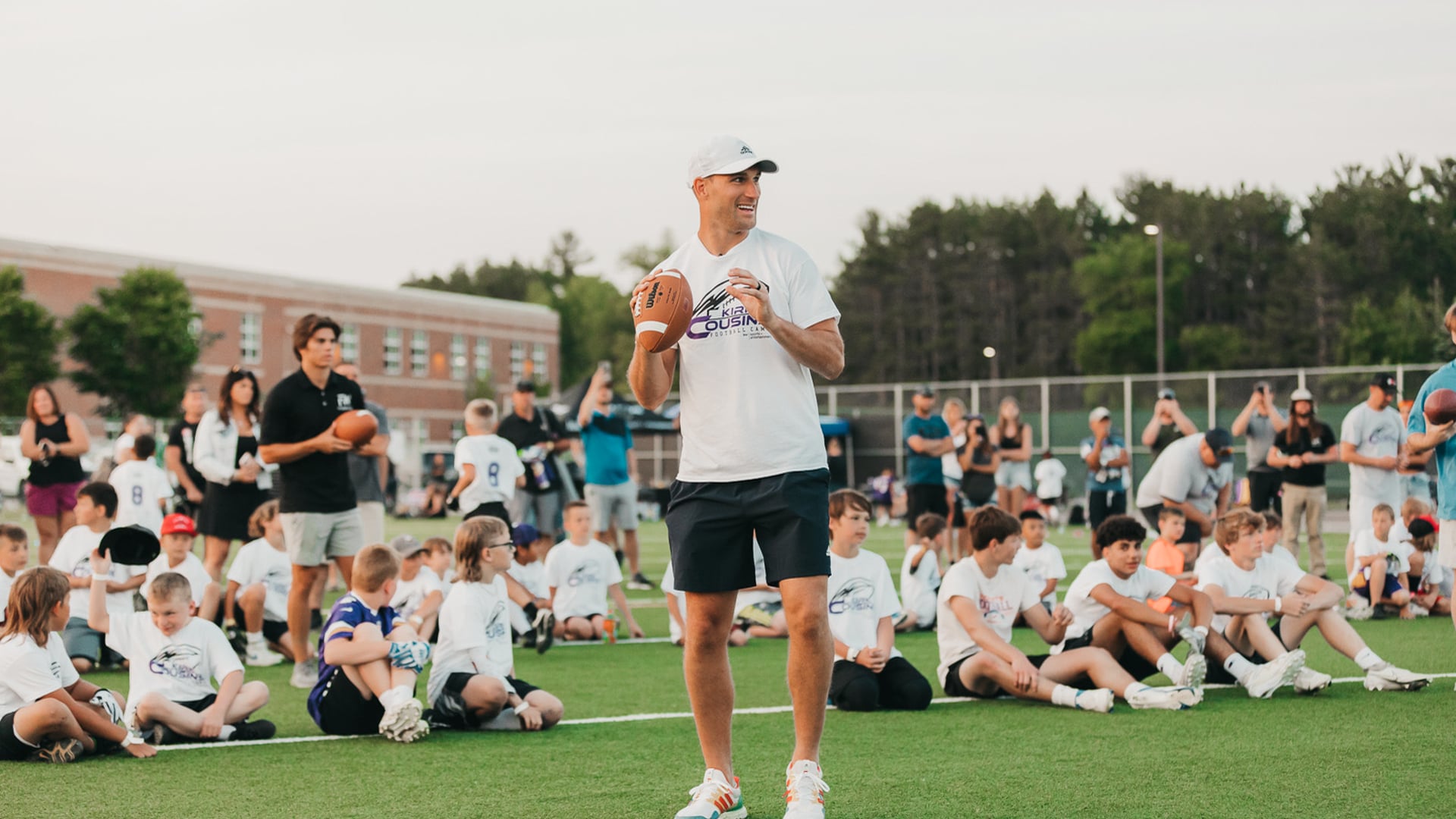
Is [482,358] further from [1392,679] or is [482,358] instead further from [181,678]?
[1392,679]

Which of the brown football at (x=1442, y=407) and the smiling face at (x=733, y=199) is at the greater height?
the smiling face at (x=733, y=199)

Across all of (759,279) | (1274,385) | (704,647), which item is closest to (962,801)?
(704,647)

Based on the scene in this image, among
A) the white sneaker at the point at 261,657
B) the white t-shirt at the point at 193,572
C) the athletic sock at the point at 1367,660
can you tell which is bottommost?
the white sneaker at the point at 261,657

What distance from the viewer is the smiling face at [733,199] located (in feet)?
15.8

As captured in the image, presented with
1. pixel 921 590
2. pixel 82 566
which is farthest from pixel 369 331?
pixel 82 566

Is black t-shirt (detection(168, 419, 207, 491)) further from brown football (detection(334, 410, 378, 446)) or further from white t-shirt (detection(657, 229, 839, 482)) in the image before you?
white t-shirt (detection(657, 229, 839, 482))

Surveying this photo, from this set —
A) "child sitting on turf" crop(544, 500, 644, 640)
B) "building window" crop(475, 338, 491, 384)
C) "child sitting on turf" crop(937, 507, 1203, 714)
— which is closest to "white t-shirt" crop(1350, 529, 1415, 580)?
"child sitting on turf" crop(937, 507, 1203, 714)

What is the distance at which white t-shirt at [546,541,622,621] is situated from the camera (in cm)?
1134

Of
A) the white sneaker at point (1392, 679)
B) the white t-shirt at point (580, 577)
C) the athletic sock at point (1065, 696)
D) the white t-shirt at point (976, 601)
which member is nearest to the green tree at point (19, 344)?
the white t-shirt at point (580, 577)

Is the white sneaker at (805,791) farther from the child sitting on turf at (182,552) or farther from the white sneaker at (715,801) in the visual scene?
the child sitting on turf at (182,552)

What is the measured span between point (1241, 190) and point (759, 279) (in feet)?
250

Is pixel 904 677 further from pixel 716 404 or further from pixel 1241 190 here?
pixel 1241 190

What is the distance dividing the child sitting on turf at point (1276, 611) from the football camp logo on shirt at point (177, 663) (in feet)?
17.7

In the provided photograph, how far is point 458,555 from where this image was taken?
7.55 m
